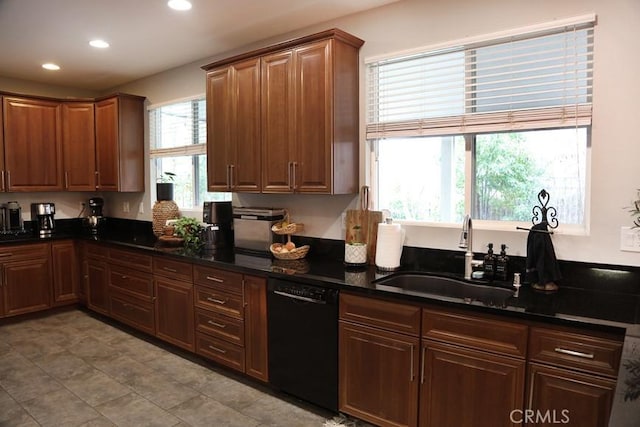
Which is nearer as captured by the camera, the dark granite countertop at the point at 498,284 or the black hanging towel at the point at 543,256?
the dark granite countertop at the point at 498,284

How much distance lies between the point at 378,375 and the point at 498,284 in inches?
32.3

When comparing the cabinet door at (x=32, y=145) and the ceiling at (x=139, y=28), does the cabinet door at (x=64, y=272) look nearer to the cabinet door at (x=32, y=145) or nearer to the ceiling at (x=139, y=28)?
the cabinet door at (x=32, y=145)

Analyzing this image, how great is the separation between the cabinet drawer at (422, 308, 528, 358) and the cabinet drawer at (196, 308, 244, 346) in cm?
142

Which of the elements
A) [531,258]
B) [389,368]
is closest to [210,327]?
[389,368]

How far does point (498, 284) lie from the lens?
2.37 m

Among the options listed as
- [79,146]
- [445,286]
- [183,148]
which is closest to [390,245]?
[445,286]

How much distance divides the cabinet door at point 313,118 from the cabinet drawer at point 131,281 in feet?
5.75

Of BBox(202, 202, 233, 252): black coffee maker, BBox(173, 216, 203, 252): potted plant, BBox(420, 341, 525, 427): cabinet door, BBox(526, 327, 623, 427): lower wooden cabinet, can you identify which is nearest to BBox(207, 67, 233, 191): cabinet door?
BBox(202, 202, 233, 252): black coffee maker

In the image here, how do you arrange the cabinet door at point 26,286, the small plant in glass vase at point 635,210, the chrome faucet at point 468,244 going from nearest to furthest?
1. the small plant in glass vase at point 635,210
2. the chrome faucet at point 468,244
3. the cabinet door at point 26,286

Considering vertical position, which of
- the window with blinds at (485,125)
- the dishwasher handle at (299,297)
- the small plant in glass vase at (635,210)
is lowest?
the dishwasher handle at (299,297)

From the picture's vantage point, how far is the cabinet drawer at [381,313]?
2.19m

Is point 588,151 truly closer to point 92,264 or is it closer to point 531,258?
point 531,258

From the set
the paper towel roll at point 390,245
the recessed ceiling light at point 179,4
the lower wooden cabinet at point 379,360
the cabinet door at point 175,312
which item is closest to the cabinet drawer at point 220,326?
the cabinet door at point 175,312

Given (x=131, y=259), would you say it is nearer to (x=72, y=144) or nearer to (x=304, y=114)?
(x=72, y=144)
